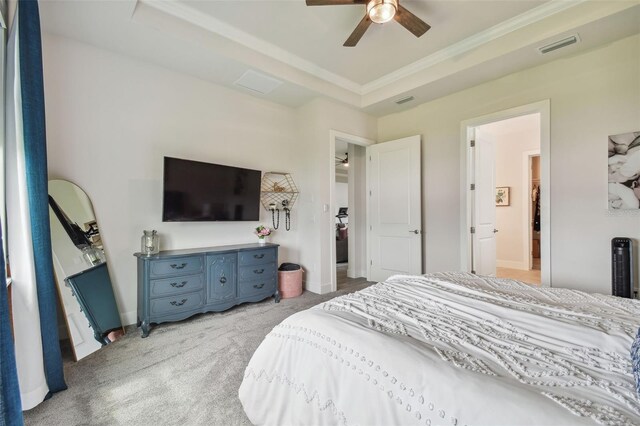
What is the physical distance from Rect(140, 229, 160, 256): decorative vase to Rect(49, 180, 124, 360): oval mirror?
348 mm

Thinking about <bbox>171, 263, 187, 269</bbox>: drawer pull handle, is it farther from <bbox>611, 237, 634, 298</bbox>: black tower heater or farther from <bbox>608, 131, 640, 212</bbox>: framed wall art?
<bbox>608, 131, 640, 212</bbox>: framed wall art

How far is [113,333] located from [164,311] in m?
0.42

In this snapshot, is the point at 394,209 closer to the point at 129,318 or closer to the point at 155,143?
the point at 155,143

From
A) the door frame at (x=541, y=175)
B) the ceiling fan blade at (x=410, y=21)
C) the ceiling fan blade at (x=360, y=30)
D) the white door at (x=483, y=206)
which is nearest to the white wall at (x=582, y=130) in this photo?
the door frame at (x=541, y=175)

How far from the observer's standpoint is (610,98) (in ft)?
8.75

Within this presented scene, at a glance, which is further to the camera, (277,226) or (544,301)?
(277,226)

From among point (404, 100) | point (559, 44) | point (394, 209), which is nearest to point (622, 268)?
point (559, 44)

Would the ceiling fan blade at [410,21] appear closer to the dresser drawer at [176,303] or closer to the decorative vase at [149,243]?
the decorative vase at [149,243]

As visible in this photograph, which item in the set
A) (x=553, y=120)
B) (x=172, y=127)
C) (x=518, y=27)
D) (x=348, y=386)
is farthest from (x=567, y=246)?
(x=172, y=127)

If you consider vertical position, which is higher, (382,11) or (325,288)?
(382,11)

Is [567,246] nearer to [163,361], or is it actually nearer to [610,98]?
[610,98]

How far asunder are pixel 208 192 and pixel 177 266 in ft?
2.93

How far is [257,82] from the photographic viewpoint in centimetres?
341

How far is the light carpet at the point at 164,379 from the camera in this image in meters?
1.55
